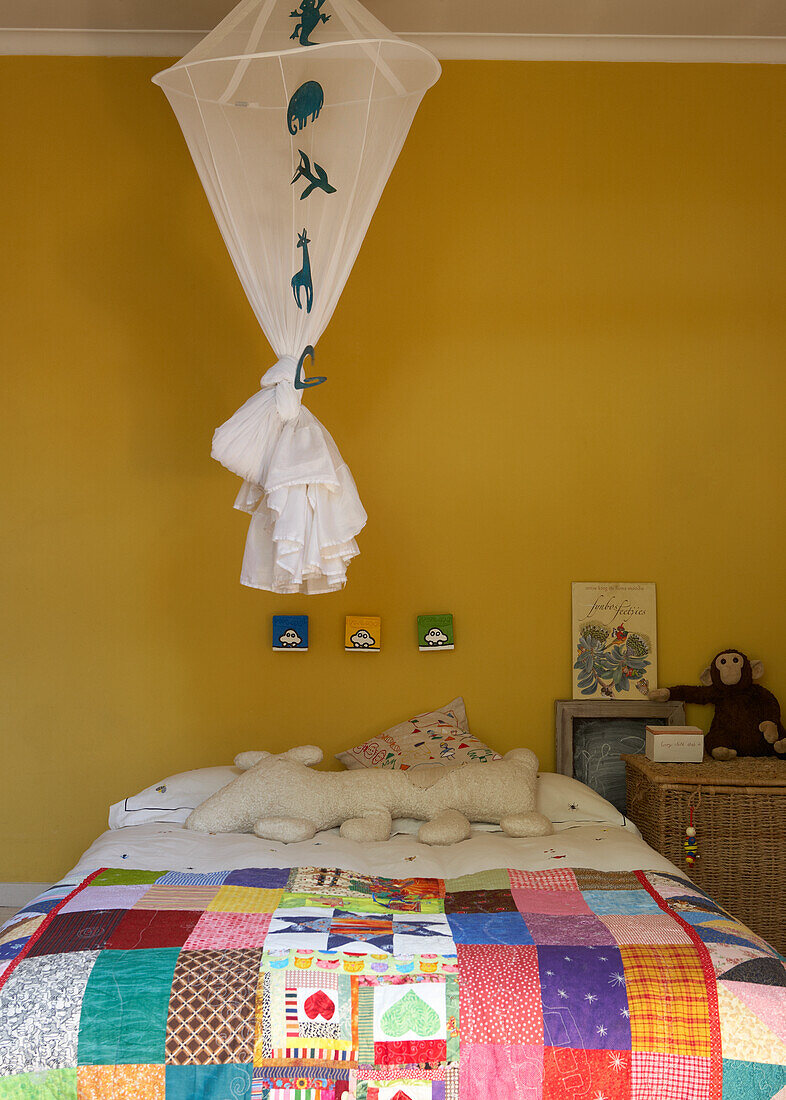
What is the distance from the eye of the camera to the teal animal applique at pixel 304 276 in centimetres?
252

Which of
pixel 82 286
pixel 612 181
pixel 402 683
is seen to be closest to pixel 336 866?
pixel 402 683

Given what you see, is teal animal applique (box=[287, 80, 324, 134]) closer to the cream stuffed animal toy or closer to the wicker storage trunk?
the cream stuffed animal toy

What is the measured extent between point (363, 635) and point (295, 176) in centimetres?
160

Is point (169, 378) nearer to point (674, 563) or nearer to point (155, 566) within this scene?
point (155, 566)

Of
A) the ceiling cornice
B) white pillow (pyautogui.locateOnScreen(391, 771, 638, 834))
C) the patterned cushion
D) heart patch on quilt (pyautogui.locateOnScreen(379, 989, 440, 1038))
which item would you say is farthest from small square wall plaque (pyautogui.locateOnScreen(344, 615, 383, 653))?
the ceiling cornice

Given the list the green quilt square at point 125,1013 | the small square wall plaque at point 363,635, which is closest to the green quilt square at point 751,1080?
the green quilt square at point 125,1013

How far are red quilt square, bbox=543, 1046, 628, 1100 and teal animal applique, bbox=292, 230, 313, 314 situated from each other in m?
1.87

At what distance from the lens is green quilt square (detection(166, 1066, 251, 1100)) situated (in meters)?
1.62

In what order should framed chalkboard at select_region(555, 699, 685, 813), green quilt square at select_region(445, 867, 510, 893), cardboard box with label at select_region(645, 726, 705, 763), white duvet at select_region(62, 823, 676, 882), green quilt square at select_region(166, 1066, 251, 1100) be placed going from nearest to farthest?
green quilt square at select_region(166, 1066, 251, 1100) → green quilt square at select_region(445, 867, 510, 893) → white duvet at select_region(62, 823, 676, 882) → cardboard box with label at select_region(645, 726, 705, 763) → framed chalkboard at select_region(555, 699, 685, 813)

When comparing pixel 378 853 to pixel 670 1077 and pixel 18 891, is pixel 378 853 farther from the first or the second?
pixel 18 891

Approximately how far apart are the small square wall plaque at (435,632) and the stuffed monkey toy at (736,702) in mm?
750

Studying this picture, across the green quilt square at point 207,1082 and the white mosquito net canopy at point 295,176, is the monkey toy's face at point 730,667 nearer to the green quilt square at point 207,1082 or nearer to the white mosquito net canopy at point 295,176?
the white mosquito net canopy at point 295,176

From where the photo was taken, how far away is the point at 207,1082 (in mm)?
1627

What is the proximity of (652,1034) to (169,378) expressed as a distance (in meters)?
2.68
